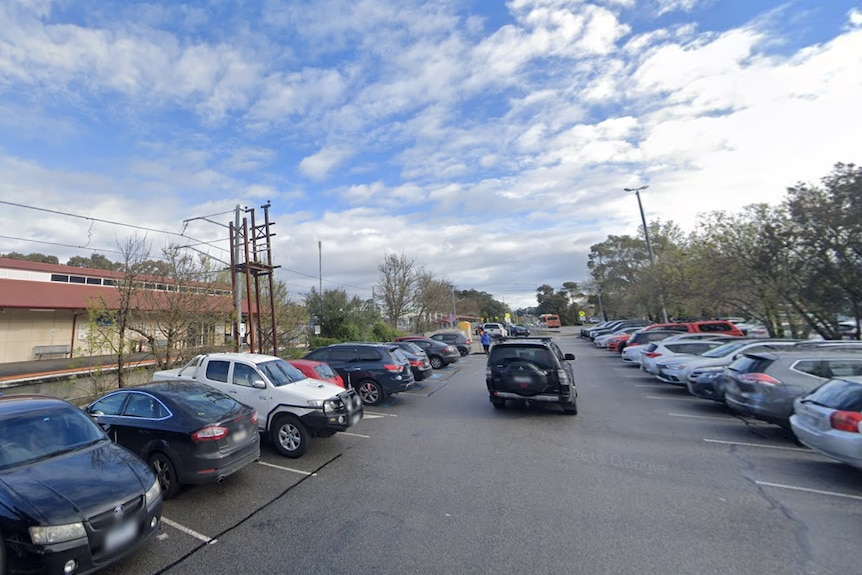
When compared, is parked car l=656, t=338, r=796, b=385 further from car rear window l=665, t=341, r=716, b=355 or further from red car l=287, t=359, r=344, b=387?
red car l=287, t=359, r=344, b=387

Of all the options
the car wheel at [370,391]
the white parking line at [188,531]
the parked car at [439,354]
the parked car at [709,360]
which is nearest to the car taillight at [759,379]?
the parked car at [709,360]

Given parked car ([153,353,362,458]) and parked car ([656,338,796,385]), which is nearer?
parked car ([153,353,362,458])

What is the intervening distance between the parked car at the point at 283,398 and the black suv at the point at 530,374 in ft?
11.8

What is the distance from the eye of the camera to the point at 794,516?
14.2 feet

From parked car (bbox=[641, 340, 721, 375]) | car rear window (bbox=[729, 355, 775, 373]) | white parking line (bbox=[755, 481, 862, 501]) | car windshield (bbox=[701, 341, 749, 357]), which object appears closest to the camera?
white parking line (bbox=[755, 481, 862, 501])

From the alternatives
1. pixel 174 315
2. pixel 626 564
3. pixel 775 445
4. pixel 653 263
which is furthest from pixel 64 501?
pixel 653 263

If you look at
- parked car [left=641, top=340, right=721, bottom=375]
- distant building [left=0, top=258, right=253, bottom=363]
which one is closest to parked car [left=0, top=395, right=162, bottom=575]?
distant building [left=0, top=258, right=253, bottom=363]

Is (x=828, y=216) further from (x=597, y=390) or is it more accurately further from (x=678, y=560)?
(x=678, y=560)

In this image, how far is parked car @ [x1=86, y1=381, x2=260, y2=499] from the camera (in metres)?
4.93

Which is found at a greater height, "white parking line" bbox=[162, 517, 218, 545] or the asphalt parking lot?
"white parking line" bbox=[162, 517, 218, 545]

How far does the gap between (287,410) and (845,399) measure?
851cm

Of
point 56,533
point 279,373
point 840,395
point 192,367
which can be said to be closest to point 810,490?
point 840,395

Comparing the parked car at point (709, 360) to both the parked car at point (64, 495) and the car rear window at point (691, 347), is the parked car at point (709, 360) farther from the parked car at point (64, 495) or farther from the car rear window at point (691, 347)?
the parked car at point (64, 495)

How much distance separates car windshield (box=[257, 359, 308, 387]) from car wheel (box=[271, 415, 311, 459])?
0.72 m
